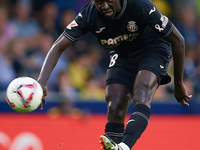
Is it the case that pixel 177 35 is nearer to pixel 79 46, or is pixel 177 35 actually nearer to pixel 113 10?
pixel 113 10

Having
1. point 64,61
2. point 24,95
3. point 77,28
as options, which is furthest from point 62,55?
point 24,95

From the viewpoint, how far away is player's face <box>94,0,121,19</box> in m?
4.45

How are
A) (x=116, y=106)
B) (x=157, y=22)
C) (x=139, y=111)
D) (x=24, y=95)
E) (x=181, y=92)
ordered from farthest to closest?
(x=181, y=92) → (x=116, y=106) → (x=157, y=22) → (x=139, y=111) → (x=24, y=95)

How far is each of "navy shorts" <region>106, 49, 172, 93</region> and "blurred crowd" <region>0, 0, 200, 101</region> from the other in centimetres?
390

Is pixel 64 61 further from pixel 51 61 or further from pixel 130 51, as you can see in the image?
pixel 51 61

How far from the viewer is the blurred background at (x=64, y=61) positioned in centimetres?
902

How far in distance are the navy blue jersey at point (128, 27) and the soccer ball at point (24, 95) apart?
0.78 meters

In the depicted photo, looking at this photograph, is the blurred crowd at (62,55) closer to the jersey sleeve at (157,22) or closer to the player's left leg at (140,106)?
the player's left leg at (140,106)

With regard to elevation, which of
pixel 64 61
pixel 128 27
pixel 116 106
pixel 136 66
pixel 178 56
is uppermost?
pixel 128 27

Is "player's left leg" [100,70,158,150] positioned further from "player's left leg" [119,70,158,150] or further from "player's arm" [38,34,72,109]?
"player's arm" [38,34,72,109]

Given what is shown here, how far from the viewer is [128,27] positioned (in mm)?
4727

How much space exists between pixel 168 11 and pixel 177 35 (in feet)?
22.3

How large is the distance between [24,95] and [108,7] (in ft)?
4.21

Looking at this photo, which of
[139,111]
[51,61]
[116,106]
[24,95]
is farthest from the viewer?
[116,106]
